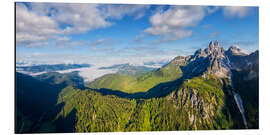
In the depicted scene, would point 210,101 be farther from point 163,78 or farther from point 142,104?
point 163,78

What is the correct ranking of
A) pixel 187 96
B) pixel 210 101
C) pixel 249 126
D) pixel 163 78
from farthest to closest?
pixel 163 78
pixel 187 96
pixel 210 101
pixel 249 126

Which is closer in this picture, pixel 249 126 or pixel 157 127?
pixel 249 126

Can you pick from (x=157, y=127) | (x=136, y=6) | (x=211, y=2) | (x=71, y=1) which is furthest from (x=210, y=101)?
(x=71, y=1)

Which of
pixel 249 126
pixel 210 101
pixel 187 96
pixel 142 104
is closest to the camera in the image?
pixel 249 126
